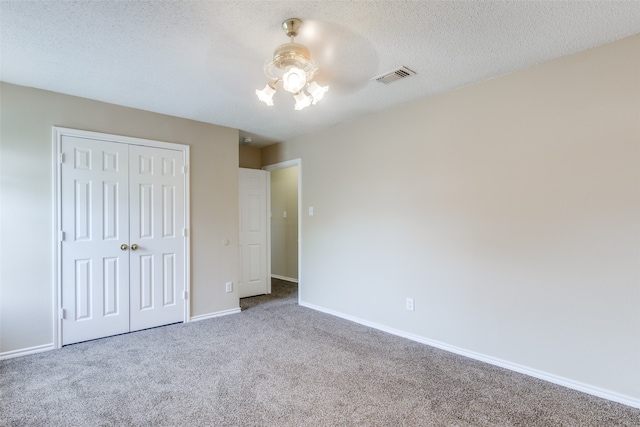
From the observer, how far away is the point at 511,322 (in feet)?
8.48

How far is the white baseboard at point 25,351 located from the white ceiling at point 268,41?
239 cm

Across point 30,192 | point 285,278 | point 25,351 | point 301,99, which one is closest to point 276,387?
point 301,99

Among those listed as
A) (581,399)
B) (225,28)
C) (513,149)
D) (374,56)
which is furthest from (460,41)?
(581,399)

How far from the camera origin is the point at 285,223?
6.27m

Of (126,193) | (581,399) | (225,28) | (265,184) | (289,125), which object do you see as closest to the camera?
(225,28)

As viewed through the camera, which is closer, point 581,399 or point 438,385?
point 581,399

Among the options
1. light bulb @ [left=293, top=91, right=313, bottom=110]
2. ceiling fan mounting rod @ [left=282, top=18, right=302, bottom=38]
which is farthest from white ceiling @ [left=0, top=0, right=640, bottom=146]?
light bulb @ [left=293, top=91, right=313, bottom=110]

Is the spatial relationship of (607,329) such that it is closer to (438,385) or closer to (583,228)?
(583,228)

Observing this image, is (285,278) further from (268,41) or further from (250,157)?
(268,41)

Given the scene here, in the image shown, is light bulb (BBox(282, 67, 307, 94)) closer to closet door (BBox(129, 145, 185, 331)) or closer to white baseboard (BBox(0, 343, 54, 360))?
closet door (BBox(129, 145, 185, 331))

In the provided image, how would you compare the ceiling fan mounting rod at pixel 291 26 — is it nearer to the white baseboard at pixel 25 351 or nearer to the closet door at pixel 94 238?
the closet door at pixel 94 238

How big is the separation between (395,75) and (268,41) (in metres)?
1.11

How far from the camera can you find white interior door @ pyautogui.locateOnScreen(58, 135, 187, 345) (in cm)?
308

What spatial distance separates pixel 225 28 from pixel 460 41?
157cm
